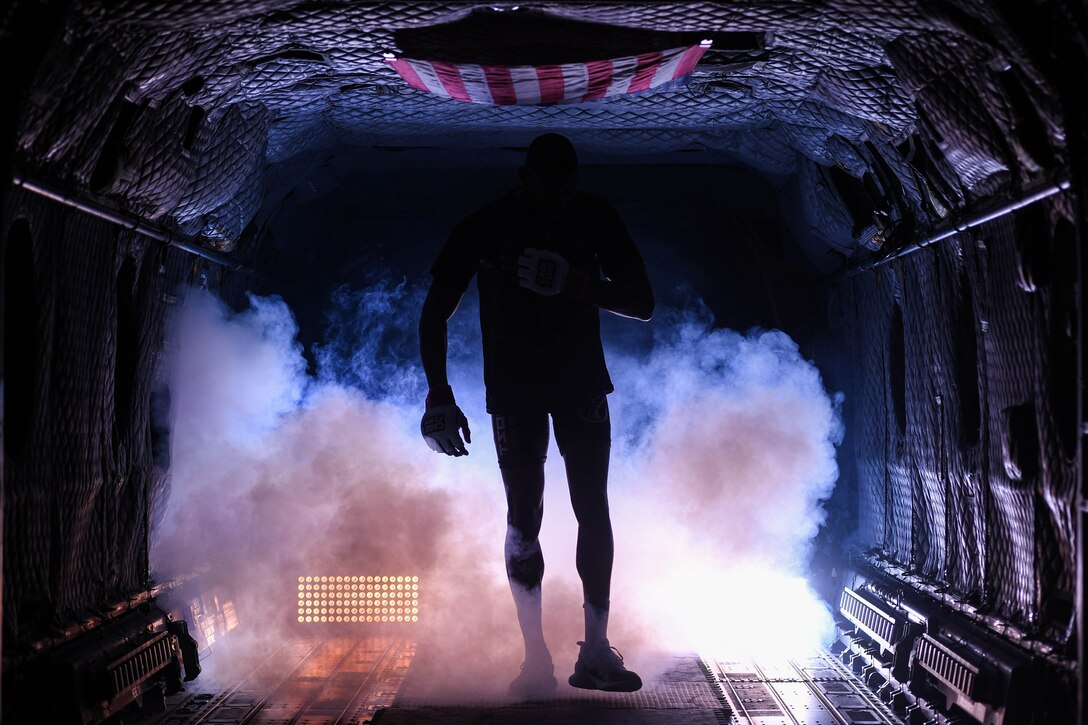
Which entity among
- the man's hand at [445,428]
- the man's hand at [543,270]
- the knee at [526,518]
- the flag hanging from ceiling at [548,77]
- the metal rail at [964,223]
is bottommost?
the knee at [526,518]

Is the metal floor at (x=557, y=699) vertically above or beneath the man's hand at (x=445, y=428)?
beneath

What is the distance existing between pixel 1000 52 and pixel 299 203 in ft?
14.0

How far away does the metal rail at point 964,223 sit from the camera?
3.08 m

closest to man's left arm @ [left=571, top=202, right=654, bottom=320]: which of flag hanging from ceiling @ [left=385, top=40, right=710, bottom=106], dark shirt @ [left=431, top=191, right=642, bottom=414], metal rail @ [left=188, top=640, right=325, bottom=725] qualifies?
dark shirt @ [left=431, top=191, right=642, bottom=414]

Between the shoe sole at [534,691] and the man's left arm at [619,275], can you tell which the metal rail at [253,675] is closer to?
the shoe sole at [534,691]

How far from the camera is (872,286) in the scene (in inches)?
209

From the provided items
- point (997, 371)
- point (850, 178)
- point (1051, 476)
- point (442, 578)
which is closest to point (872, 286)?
point (850, 178)

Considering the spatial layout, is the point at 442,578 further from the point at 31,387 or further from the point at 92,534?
the point at 31,387

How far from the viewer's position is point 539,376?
4160 millimetres

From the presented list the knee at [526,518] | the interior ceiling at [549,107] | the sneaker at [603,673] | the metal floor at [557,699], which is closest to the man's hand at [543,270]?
the interior ceiling at [549,107]

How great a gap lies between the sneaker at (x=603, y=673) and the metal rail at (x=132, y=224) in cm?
271

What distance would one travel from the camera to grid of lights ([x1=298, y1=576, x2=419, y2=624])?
221 inches

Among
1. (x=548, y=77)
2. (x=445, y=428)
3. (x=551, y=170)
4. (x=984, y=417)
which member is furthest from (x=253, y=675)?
(x=984, y=417)

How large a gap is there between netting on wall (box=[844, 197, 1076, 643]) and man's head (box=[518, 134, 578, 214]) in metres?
1.71
